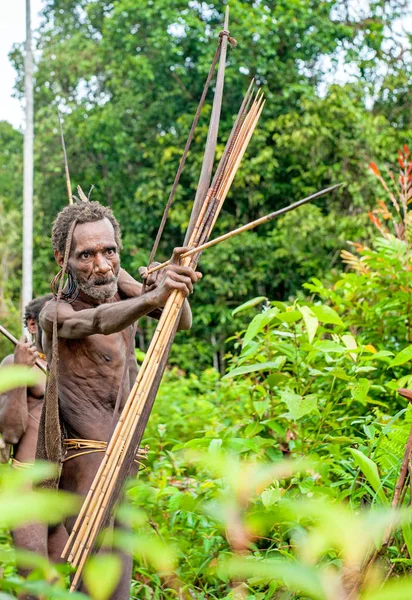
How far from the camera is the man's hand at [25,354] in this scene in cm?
385

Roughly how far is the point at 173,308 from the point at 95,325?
1.41 ft

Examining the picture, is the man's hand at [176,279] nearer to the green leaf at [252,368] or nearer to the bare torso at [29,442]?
the green leaf at [252,368]

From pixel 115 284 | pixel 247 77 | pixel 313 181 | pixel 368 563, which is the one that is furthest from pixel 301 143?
pixel 368 563

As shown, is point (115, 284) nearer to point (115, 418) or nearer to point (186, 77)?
point (115, 418)

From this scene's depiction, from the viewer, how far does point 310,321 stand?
338 cm

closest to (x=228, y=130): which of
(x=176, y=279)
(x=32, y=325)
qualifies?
(x=32, y=325)

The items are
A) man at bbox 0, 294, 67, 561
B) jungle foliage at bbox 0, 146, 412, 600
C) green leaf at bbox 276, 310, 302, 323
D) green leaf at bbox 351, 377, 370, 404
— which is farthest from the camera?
man at bbox 0, 294, 67, 561

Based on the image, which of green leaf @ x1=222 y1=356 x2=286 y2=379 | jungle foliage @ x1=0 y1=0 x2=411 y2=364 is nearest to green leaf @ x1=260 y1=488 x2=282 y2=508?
green leaf @ x1=222 y1=356 x2=286 y2=379

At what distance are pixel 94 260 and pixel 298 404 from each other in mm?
825

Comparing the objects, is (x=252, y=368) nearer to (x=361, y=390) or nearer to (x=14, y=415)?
(x=361, y=390)

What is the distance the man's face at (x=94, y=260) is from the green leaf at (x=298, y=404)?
2.23 ft

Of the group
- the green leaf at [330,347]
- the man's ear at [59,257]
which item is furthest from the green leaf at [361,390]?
the man's ear at [59,257]

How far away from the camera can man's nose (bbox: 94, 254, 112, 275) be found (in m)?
3.18

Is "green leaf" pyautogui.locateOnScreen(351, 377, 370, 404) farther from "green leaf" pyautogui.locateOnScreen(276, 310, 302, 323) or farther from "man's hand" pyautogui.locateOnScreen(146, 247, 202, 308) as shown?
"man's hand" pyautogui.locateOnScreen(146, 247, 202, 308)
